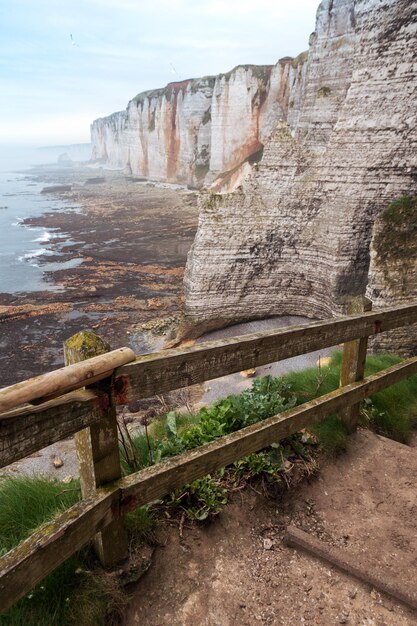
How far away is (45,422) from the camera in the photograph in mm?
1913

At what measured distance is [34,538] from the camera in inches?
76.6

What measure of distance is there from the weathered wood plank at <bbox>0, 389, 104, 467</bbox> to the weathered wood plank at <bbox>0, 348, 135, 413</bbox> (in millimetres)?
69

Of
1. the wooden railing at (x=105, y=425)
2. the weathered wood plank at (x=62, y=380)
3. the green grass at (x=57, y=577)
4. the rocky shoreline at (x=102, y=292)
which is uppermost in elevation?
the weathered wood plank at (x=62, y=380)

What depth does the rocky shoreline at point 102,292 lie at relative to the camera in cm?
1862

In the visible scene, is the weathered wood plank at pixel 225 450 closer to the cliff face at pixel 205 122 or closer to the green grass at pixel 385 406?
the green grass at pixel 385 406

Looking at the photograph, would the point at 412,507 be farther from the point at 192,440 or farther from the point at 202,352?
the point at 202,352

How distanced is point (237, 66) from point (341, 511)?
57.5m

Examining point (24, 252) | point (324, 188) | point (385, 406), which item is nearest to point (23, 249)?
point (24, 252)

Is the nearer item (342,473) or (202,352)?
(202,352)

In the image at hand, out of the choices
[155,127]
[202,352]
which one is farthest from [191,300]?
[155,127]

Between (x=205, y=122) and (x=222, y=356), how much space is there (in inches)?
2758

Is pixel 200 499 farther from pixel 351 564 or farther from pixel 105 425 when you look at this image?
pixel 105 425

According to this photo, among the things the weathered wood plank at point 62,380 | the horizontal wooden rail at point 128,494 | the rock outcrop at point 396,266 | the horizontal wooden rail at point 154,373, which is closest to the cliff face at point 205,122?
the rock outcrop at point 396,266

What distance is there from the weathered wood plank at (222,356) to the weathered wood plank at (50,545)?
586mm
